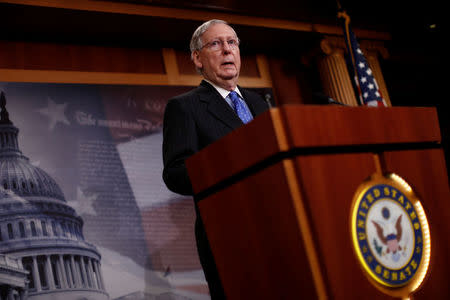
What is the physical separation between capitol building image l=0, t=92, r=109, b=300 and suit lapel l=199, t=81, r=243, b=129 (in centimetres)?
227

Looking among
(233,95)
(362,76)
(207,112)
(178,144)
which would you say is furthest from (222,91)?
(362,76)

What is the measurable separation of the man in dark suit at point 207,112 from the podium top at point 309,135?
206 millimetres

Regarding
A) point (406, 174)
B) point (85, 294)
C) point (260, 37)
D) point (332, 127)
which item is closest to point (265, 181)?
point (332, 127)

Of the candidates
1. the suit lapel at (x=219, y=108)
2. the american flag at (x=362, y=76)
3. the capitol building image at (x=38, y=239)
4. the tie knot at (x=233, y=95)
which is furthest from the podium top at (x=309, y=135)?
the american flag at (x=362, y=76)

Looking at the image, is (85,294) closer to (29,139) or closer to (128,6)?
(29,139)

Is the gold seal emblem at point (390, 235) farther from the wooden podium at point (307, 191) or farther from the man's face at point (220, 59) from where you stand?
the man's face at point (220, 59)

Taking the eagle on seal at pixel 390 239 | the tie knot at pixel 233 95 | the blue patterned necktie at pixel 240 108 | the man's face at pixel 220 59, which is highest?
the man's face at pixel 220 59

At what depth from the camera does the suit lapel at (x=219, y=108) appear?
157 centimetres

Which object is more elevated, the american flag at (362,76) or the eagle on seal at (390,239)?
the american flag at (362,76)

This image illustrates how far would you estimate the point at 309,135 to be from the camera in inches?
41.3

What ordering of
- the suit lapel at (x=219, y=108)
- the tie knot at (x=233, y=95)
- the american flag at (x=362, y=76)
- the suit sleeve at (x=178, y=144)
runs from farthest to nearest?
the american flag at (x=362, y=76) < the tie knot at (x=233, y=95) < the suit lapel at (x=219, y=108) < the suit sleeve at (x=178, y=144)

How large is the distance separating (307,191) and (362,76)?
3.74 meters

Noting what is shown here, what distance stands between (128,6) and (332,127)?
331 centimetres

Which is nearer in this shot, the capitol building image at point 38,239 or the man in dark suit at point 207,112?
the man in dark suit at point 207,112
